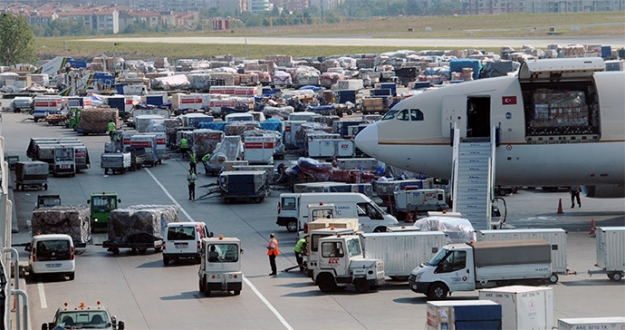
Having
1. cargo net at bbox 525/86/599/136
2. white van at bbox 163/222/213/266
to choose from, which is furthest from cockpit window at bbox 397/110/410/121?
white van at bbox 163/222/213/266

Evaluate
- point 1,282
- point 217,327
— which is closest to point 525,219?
point 217,327

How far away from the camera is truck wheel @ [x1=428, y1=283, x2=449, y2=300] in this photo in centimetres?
3525

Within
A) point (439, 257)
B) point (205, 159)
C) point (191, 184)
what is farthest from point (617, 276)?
point (205, 159)

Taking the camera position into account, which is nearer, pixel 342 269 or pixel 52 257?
pixel 342 269

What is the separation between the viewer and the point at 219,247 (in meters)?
37.3

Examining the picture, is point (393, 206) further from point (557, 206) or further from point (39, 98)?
point (39, 98)

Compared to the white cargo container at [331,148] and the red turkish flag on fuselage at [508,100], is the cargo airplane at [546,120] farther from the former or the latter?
the white cargo container at [331,148]

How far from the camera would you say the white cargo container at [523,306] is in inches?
1102

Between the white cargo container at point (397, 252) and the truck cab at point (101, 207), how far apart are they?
18193 millimetres

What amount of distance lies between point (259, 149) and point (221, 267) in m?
34.4

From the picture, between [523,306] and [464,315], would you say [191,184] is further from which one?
[464,315]

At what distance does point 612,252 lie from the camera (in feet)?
126

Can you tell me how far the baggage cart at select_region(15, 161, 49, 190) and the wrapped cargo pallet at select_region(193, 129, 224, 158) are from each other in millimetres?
13448

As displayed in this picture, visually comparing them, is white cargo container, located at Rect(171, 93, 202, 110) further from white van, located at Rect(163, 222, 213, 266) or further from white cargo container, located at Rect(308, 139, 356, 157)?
white van, located at Rect(163, 222, 213, 266)
